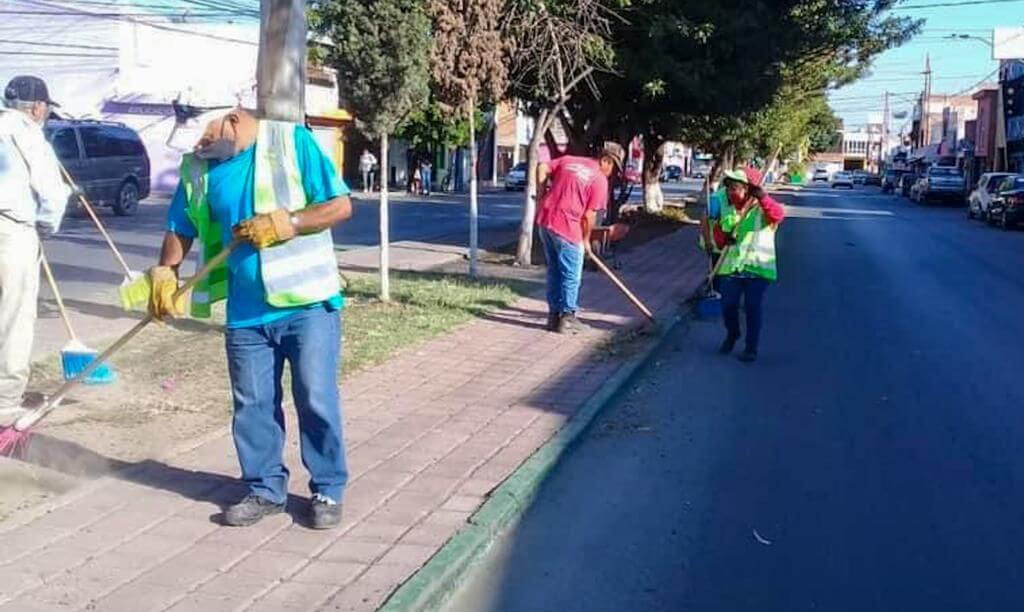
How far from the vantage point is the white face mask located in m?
5.21

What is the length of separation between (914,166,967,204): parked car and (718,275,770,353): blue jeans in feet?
161

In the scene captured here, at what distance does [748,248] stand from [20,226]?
240 inches

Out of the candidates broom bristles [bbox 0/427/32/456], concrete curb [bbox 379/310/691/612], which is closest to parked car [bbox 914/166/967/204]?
concrete curb [bbox 379/310/691/612]

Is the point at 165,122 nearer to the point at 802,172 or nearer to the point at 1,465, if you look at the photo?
the point at 1,465

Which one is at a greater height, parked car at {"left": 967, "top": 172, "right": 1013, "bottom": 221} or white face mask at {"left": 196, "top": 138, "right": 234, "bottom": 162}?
white face mask at {"left": 196, "top": 138, "right": 234, "bottom": 162}

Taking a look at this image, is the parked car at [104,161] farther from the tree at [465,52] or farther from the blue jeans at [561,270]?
the blue jeans at [561,270]

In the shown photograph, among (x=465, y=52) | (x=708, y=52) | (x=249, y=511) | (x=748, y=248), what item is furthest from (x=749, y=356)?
(x=708, y=52)

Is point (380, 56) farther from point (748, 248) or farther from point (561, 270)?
point (748, 248)

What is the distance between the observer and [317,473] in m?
5.44

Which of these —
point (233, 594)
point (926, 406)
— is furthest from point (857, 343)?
point (233, 594)

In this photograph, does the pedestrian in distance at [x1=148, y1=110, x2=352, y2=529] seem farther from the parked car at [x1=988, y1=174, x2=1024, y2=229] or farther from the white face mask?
the parked car at [x1=988, y1=174, x2=1024, y2=229]

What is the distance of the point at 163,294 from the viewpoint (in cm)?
537

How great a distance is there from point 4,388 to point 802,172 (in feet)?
287

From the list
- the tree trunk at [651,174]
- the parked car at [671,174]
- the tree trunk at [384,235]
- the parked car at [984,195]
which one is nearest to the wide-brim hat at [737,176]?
the tree trunk at [384,235]
